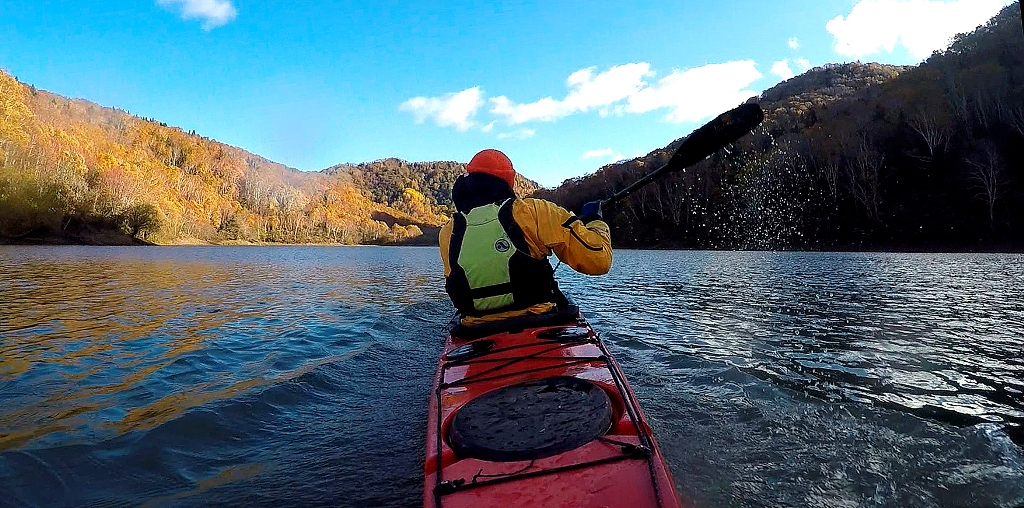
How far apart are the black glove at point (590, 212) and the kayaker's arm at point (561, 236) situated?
725 mm

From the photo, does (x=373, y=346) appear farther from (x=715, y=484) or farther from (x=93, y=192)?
(x=93, y=192)

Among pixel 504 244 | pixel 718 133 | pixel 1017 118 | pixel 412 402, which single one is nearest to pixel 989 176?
pixel 1017 118

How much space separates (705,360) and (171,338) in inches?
348

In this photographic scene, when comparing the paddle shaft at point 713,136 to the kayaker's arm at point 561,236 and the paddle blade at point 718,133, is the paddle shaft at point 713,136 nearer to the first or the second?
the paddle blade at point 718,133

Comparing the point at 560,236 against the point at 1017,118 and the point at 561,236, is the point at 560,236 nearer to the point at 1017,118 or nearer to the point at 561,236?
the point at 561,236

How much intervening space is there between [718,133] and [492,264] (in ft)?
13.1

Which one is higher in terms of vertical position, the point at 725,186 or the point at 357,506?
the point at 725,186

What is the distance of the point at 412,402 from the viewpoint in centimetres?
583

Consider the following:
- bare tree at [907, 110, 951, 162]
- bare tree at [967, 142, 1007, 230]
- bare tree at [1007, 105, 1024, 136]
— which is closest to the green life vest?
bare tree at [967, 142, 1007, 230]

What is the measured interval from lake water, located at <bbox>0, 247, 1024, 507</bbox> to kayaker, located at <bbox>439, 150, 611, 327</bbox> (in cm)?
148

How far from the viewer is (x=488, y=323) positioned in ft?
16.4

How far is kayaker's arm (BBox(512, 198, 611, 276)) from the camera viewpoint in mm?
4527

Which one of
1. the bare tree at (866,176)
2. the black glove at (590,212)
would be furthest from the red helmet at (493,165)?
the bare tree at (866,176)

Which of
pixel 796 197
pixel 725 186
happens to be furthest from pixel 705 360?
pixel 725 186
